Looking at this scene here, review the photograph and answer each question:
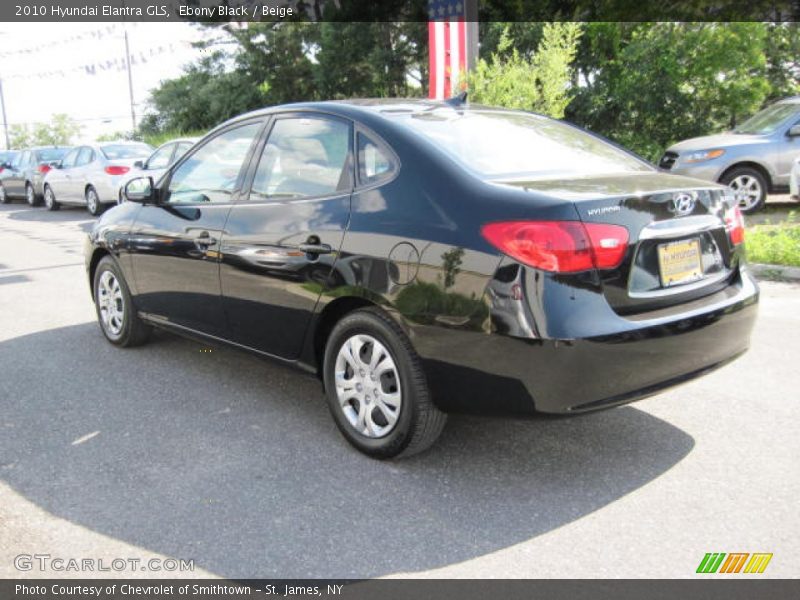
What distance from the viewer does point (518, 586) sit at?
105 inches

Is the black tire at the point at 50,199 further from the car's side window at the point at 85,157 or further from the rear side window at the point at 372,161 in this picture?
the rear side window at the point at 372,161

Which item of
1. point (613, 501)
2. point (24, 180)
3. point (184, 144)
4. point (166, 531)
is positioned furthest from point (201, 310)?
point (24, 180)

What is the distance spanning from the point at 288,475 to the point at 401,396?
2.12 ft

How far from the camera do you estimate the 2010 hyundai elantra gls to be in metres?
3.07

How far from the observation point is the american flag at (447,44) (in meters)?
10.8

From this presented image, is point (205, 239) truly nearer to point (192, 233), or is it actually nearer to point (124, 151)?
point (192, 233)

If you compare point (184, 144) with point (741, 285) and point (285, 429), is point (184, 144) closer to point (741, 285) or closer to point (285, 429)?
point (285, 429)

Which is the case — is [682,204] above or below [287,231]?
above

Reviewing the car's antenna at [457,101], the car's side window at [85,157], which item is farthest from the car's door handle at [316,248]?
the car's side window at [85,157]

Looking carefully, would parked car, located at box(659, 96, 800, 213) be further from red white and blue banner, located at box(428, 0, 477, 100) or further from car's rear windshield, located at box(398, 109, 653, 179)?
car's rear windshield, located at box(398, 109, 653, 179)

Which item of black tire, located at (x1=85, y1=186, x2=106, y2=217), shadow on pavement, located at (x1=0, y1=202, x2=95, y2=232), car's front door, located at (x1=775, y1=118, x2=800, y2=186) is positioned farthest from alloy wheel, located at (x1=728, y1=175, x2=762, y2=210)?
black tire, located at (x1=85, y1=186, x2=106, y2=217)

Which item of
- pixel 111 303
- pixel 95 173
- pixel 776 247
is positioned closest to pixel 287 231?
pixel 111 303

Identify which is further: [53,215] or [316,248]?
[53,215]

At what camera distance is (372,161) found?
371 centimetres
